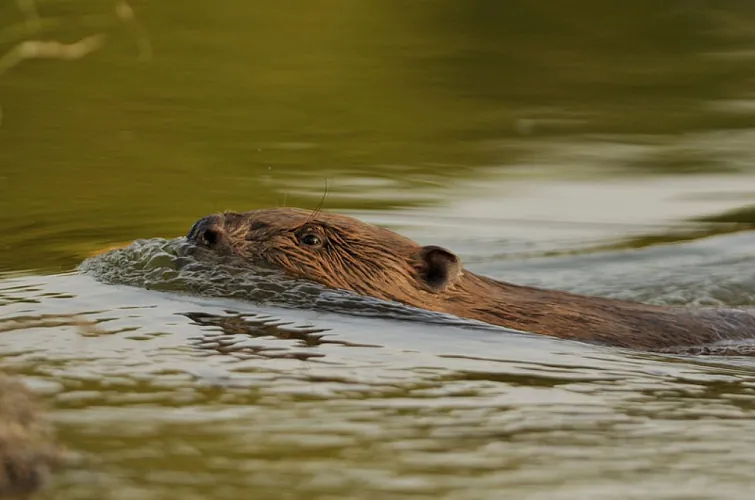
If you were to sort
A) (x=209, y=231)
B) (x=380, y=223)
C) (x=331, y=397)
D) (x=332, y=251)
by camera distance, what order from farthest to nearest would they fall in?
(x=380, y=223), (x=332, y=251), (x=209, y=231), (x=331, y=397)

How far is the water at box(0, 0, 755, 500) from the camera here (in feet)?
13.4

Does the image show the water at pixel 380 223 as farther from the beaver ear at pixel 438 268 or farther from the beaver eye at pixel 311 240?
the beaver ear at pixel 438 268

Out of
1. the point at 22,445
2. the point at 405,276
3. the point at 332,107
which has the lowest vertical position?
the point at 22,445

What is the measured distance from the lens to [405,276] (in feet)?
21.1

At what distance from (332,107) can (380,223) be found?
11.3 ft

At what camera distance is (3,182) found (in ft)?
31.1

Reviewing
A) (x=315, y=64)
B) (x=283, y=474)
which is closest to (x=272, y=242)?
(x=283, y=474)

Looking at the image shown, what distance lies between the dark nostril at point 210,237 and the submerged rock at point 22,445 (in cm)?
232

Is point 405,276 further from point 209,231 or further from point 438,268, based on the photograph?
point 209,231

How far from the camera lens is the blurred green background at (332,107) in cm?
938

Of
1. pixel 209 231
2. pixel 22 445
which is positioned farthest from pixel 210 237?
pixel 22 445

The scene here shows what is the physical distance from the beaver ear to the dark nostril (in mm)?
903

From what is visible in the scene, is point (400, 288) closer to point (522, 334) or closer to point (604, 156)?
point (522, 334)

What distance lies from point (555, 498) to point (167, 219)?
17.9 ft
